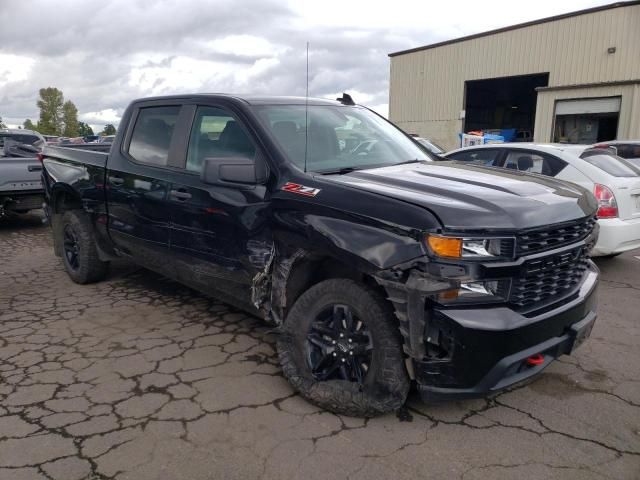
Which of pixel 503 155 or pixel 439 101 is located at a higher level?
pixel 439 101

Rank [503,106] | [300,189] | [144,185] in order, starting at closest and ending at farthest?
1. [300,189]
2. [144,185]
3. [503,106]

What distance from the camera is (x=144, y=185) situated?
4.21 metres

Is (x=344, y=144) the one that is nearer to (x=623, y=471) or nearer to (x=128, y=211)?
(x=128, y=211)

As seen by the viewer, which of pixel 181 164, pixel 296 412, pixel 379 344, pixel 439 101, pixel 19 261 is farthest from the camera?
pixel 439 101

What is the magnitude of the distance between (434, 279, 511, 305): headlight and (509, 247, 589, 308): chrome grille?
0.19ft

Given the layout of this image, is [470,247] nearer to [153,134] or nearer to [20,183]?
[153,134]

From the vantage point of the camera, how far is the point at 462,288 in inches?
97.2

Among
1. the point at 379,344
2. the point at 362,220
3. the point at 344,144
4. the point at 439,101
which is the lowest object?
the point at 379,344

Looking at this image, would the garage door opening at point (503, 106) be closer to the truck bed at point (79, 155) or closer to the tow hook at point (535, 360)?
the truck bed at point (79, 155)

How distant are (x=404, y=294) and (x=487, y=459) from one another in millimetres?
926

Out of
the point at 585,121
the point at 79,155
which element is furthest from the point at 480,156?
the point at 585,121

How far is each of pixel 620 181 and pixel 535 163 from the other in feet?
3.29

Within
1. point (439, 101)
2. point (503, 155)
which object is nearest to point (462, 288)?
point (503, 155)

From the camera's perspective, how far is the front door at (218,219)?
132 inches
